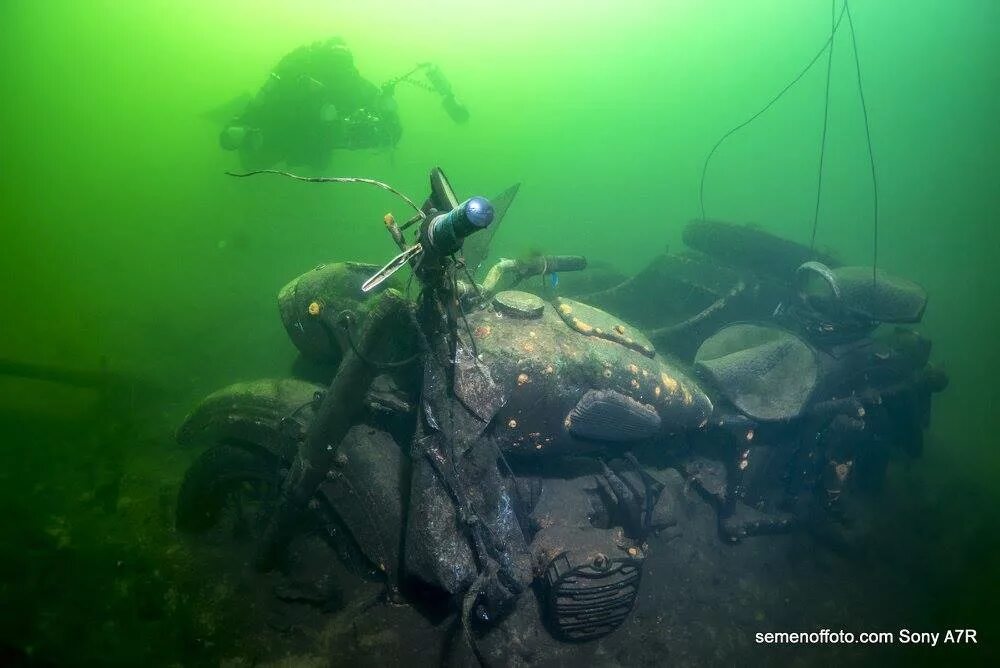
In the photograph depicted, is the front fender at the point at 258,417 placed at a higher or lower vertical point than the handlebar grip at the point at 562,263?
lower

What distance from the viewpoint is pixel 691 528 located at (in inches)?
211

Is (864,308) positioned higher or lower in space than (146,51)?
lower

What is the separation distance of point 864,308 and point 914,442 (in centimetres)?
286

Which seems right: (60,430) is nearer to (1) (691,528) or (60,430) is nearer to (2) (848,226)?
(1) (691,528)

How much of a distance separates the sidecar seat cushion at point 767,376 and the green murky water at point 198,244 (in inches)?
111

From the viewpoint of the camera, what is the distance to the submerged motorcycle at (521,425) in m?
2.89

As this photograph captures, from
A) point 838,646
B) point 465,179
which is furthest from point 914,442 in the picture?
point 465,179

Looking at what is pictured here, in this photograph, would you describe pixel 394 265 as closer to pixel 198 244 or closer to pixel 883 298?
pixel 883 298

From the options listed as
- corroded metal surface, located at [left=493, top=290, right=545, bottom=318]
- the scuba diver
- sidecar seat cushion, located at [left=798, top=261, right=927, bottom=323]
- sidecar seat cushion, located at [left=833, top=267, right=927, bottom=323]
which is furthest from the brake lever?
the scuba diver

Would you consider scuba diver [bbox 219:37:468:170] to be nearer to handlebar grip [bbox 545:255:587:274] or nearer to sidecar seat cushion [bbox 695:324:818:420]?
handlebar grip [bbox 545:255:587:274]

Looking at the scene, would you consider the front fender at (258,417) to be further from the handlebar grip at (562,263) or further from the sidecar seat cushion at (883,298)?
the sidecar seat cushion at (883,298)

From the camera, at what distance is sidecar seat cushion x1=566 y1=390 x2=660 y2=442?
11.8ft

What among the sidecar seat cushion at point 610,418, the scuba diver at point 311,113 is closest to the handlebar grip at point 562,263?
the sidecar seat cushion at point 610,418

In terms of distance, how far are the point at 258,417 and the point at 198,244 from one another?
36.1ft
